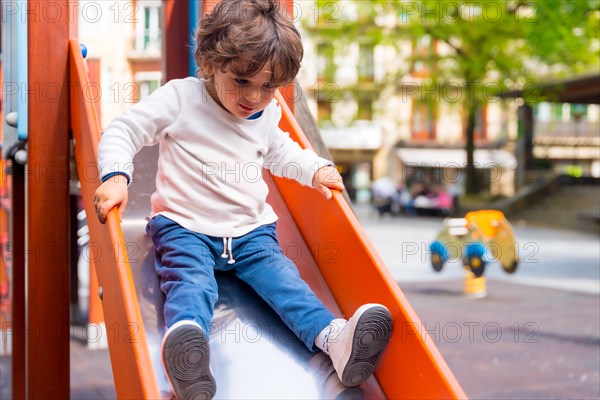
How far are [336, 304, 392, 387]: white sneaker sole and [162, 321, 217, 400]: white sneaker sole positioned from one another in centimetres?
33

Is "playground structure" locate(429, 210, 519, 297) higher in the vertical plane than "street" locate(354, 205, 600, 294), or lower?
higher

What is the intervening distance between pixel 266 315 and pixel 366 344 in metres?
0.34

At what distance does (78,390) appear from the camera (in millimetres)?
3752

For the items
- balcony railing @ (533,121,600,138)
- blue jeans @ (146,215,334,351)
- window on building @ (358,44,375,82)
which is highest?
window on building @ (358,44,375,82)

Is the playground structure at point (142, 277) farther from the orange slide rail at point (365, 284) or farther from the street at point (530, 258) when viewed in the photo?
the street at point (530, 258)

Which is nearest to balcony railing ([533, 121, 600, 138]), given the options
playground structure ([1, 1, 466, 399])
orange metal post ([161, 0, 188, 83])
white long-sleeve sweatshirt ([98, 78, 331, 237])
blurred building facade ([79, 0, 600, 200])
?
blurred building facade ([79, 0, 600, 200])

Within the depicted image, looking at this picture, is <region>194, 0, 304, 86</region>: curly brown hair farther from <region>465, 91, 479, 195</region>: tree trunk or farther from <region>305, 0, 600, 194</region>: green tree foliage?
<region>465, 91, 479, 195</region>: tree trunk

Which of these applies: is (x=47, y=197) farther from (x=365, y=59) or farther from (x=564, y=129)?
(x=564, y=129)

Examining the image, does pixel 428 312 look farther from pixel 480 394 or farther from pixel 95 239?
pixel 95 239

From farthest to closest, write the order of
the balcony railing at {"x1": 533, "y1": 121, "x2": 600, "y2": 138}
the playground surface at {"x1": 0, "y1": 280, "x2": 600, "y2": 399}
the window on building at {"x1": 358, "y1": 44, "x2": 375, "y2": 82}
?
the balcony railing at {"x1": 533, "y1": 121, "x2": 600, "y2": 138} < the window on building at {"x1": 358, "y1": 44, "x2": 375, "y2": 82} < the playground surface at {"x1": 0, "y1": 280, "x2": 600, "y2": 399}

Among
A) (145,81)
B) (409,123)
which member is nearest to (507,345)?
(145,81)

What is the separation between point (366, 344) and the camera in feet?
5.63

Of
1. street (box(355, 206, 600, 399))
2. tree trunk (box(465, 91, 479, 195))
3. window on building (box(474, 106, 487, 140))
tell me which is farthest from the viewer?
window on building (box(474, 106, 487, 140))

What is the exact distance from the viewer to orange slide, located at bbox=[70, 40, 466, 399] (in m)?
1.64
